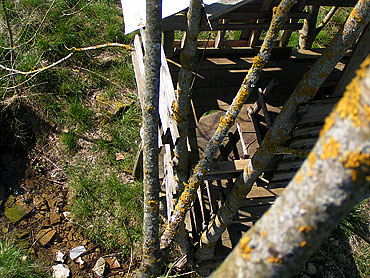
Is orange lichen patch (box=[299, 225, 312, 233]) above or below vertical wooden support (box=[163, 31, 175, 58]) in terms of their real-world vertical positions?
below

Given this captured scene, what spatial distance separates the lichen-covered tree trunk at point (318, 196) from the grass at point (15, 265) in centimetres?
384

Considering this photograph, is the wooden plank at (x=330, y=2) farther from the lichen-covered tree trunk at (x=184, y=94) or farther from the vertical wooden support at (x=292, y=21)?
the lichen-covered tree trunk at (x=184, y=94)

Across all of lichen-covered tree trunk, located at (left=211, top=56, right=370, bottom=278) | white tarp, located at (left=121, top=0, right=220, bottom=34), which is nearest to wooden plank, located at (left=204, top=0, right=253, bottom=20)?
white tarp, located at (left=121, top=0, right=220, bottom=34)

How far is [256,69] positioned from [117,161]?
3698 mm

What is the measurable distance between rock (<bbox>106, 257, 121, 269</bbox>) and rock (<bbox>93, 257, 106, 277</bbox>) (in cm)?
7

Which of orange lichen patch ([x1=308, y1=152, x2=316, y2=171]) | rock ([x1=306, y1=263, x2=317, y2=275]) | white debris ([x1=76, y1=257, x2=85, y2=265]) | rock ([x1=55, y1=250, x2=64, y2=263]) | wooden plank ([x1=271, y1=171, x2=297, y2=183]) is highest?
orange lichen patch ([x1=308, y1=152, x2=316, y2=171])

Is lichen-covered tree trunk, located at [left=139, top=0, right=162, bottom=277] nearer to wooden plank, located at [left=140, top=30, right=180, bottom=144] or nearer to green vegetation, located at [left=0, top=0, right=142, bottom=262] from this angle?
wooden plank, located at [left=140, top=30, right=180, bottom=144]

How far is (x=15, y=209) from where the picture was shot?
503 centimetres

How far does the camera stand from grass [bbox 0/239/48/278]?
3996 mm

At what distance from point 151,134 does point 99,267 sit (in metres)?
3.04

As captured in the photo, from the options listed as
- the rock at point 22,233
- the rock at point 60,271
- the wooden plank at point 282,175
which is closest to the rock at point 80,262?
the rock at point 60,271

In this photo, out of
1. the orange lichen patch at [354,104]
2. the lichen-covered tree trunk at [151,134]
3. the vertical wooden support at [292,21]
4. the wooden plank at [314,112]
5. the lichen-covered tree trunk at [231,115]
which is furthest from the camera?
the vertical wooden support at [292,21]

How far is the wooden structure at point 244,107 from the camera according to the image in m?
3.02

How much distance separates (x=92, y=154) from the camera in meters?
5.58
